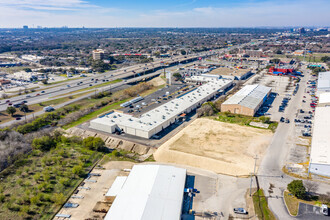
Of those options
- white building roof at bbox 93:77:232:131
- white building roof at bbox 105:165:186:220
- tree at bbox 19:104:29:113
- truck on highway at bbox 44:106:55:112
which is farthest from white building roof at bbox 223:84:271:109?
tree at bbox 19:104:29:113

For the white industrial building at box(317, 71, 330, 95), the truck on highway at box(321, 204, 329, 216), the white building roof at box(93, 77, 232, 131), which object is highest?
the white industrial building at box(317, 71, 330, 95)

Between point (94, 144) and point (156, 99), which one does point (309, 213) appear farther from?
point (156, 99)

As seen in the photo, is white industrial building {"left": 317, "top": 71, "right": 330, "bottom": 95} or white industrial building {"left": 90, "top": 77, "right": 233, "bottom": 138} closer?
white industrial building {"left": 90, "top": 77, "right": 233, "bottom": 138}

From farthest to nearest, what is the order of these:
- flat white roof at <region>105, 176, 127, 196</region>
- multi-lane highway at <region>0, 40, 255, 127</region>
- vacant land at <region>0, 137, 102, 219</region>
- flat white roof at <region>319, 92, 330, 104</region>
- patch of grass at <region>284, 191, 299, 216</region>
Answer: multi-lane highway at <region>0, 40, 255, 127</region> → flat white roof at <region>319, 92, 330, 104</region> → flat white roof at <region>105, 176, 127, 196</region> → vacant land at <region>0, 137, 102, 219</region> → patch of grass at <region>284, 191, 299, 216</region>

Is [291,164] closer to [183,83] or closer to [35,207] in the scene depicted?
[35,207]

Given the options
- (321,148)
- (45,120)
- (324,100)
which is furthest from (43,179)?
(324,100)

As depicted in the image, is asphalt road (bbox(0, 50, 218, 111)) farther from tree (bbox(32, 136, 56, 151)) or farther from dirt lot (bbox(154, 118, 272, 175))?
dirt lot (bbox(154, 118, 272, 175))
